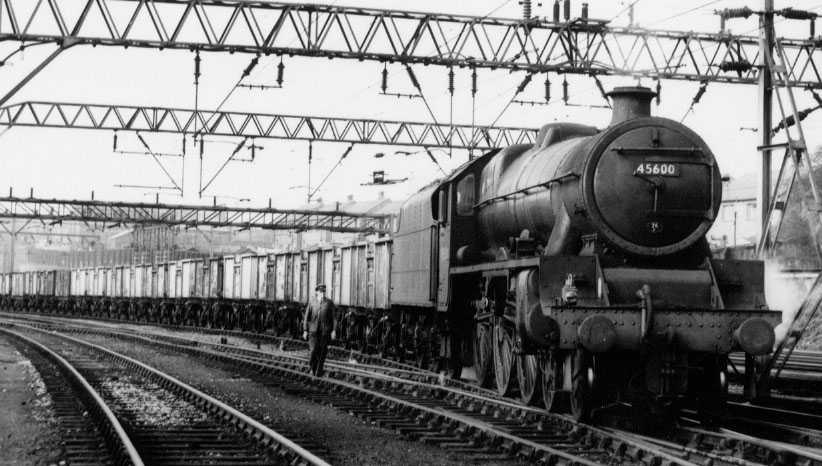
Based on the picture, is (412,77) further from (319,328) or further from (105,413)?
(105,413)

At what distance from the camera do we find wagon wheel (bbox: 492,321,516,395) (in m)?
13.4

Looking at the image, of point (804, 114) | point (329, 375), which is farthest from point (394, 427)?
point (804, 114)

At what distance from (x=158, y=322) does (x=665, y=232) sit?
44838 mm

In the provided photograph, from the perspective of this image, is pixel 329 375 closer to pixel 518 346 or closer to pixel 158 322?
pixel 518 346

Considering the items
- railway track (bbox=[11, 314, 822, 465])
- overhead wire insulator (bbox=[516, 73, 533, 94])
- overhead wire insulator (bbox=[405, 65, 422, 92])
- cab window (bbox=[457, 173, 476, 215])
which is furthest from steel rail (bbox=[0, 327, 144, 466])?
overhead wire insulator (bbox=[516, 73, 533, 94])

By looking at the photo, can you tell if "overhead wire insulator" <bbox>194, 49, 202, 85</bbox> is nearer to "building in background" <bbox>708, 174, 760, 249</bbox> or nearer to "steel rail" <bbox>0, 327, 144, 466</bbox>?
"steel rail" <bbox>0, 327, 144, 466</bbox>

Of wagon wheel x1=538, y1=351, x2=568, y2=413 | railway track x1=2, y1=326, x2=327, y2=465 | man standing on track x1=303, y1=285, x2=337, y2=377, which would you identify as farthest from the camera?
man standing on track x1=303, y1=285, x2=337, y2=377

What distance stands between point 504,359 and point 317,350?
5.22m

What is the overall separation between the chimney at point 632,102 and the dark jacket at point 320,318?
25.3 feet

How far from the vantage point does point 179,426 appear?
11.9m

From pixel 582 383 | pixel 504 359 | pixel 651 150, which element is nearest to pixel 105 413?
pixel 504 359

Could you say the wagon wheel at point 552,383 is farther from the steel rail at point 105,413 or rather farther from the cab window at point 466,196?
the steel rail at point 105,413

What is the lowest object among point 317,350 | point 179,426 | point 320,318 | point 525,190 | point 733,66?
point 179,426

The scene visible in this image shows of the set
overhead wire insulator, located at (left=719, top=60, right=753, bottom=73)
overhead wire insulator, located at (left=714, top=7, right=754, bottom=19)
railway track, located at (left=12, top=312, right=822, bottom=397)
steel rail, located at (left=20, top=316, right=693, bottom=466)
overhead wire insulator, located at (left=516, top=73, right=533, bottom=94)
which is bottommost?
steel rail, located at (left=20, top=316, right=693, bottom=466)
